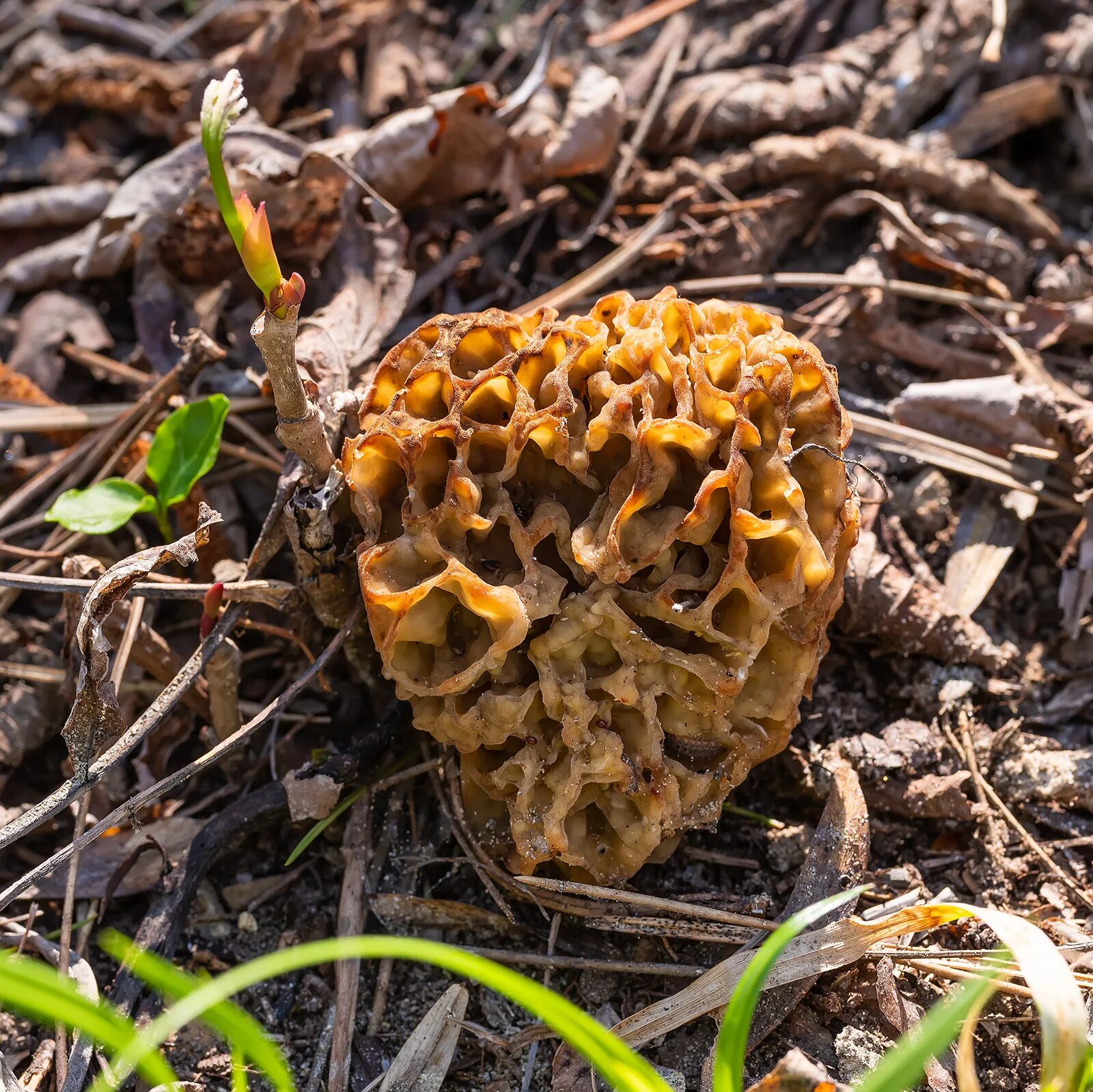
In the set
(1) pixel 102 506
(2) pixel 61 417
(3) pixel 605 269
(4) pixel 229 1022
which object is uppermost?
(3) pixel 605 269

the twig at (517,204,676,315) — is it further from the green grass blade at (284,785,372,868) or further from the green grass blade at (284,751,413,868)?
the green grass blade at (284,785,372,868)

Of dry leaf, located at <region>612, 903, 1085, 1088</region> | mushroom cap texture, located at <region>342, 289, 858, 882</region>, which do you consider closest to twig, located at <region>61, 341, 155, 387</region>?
mushroom cap texture, located at <region>342, 289, 858, 882</region>

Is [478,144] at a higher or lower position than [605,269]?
higher

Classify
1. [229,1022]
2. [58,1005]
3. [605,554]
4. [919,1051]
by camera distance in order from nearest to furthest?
[919,1051] < [58,1005] < [229,1022] < [605,554]

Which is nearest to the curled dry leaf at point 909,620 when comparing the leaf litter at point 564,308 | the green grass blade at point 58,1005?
the leaf litter at point 564,308

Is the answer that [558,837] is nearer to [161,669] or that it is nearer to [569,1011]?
[569,1011]

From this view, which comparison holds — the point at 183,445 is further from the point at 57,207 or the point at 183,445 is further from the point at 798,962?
the point at 798,962

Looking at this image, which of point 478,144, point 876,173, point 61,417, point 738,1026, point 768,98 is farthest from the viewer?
point 768,98

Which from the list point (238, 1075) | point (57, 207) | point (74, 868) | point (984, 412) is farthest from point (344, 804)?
point (57, 207)
